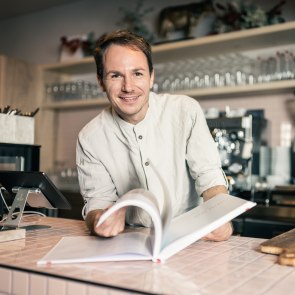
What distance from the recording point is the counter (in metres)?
0.82

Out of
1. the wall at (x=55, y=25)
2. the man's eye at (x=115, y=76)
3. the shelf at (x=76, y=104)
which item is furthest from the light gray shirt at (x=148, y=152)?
the wall at (x=55, y=25)

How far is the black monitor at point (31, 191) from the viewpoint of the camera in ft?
4.53

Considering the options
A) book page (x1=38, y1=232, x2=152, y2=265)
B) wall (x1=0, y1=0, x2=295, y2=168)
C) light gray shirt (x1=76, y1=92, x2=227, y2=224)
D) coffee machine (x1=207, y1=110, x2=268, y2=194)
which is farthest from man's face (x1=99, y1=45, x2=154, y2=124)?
wall (x1=0, y1=0, x2=295, y2=168)

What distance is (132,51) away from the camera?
1.49 metres

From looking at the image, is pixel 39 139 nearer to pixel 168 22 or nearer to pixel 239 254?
pixel 168 22

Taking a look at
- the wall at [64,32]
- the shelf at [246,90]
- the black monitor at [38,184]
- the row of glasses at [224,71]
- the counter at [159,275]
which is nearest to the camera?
the counter at [159,275]

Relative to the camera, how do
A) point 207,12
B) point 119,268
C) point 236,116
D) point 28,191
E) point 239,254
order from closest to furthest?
point 119,268 < point 239,254 < point 28,191 < point 236,116 < point 207,12

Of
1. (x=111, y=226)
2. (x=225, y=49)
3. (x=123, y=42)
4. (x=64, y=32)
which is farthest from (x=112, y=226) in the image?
(x=64, y=32)

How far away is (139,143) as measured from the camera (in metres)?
1.65

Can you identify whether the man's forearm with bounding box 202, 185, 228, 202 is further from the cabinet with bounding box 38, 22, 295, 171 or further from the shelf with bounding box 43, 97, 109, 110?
the shelf with bounding box 43, 97, 109, 110

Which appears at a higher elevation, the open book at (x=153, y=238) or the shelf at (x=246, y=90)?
the shelf at (x=246, y=90)

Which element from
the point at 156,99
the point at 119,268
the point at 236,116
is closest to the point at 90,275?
the point at 119,268

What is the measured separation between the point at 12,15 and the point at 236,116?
3.22 meters

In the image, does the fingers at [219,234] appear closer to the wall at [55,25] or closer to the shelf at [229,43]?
the shelf at [229,43]
